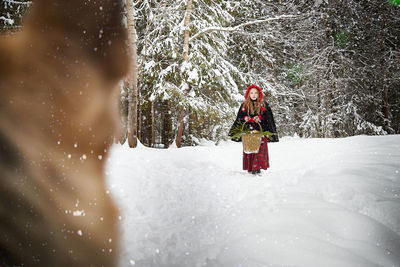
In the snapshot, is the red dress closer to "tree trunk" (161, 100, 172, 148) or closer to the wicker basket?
the wicker basket

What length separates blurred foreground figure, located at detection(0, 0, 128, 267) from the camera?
105 cm

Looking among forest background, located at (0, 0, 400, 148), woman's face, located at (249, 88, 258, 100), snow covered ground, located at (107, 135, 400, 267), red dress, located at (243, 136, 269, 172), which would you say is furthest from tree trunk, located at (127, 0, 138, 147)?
red dress, located at (243, 136, 269, 172)

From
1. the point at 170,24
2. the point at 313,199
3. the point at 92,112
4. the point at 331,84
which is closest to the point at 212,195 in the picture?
the point at 313,199

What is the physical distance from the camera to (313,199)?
8.88ft

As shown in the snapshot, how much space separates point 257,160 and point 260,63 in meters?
9.43

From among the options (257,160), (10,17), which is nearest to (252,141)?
(257,160)

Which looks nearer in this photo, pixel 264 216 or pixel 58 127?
pixel 58 127

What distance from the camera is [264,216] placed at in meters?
2.34

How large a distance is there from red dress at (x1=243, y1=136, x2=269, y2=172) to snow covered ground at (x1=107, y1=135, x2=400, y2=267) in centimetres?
43

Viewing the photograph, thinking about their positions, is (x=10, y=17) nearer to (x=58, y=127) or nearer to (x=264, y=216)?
(x=58, y=127)

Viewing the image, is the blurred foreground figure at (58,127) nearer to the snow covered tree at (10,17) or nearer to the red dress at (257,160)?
the snow covered tree at (10,17)

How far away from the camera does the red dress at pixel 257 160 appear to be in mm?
4641

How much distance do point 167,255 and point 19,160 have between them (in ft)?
3.98

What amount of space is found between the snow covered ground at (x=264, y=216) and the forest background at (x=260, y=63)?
5.46 meters
